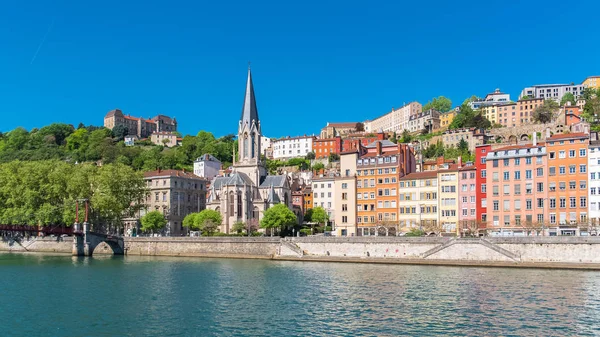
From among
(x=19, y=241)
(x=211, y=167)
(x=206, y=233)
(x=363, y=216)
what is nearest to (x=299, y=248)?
(x=363, y=216)

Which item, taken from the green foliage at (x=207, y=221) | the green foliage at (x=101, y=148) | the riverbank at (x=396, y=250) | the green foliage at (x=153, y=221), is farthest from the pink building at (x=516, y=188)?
the green foliage at (x=101, y=148)

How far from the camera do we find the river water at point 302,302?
27.7 meters

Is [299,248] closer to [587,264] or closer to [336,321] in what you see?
[587,264]

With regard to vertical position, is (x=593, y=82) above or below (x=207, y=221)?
above

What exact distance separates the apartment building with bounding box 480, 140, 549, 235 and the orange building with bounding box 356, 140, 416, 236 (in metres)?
12.3

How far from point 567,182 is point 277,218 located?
34.5 meters

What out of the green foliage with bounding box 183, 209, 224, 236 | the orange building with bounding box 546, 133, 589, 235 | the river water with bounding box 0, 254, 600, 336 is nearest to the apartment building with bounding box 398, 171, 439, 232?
the orange building with bounding box 546, 133, 589, 235

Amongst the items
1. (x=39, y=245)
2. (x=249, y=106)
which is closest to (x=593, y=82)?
(x=249, y=106)

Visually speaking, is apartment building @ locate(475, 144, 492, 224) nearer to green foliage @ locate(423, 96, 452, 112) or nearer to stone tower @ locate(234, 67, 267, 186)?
stone tower @ locate(234, 67, 267, 186)

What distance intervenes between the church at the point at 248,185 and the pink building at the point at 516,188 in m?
33.8

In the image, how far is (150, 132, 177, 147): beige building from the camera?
572 ft

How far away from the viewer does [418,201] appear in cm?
6956

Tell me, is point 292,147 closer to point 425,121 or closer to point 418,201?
point 425,121

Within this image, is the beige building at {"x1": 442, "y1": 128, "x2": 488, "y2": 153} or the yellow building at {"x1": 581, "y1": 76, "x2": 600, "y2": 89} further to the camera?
the yellow building at {"x1": 581, "y1": 76, "x2": 600, "y2": 89}
